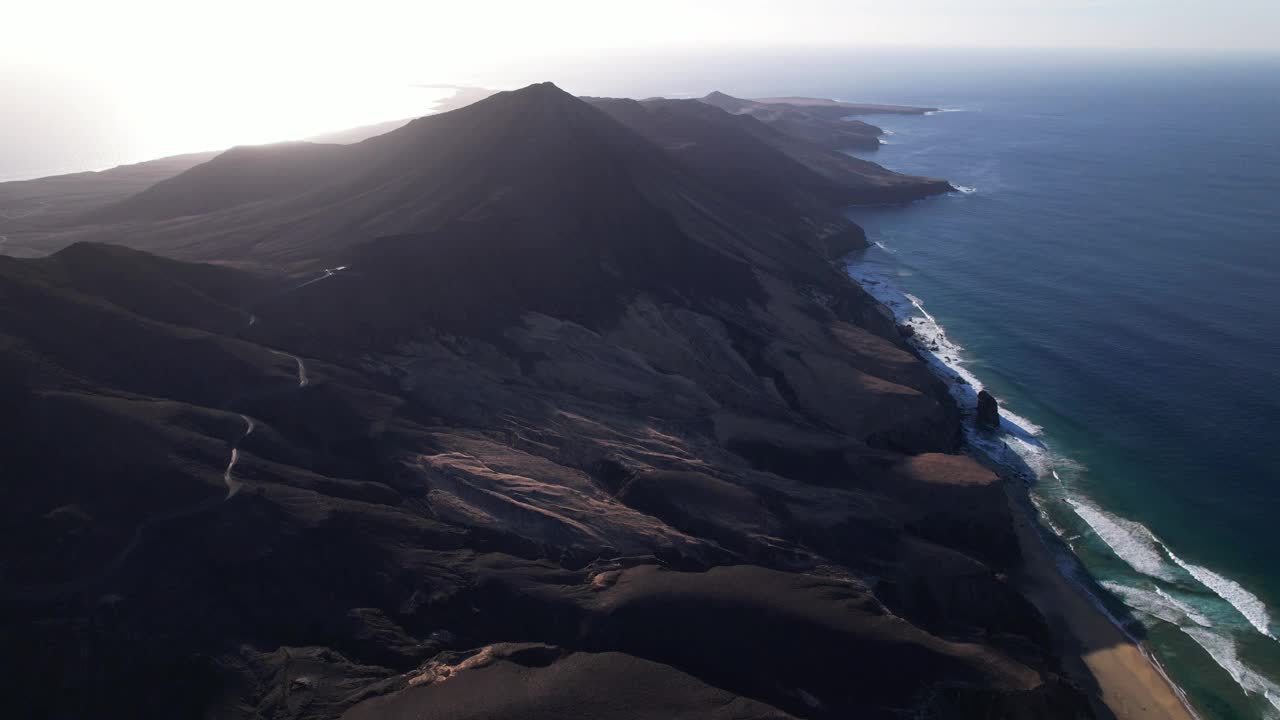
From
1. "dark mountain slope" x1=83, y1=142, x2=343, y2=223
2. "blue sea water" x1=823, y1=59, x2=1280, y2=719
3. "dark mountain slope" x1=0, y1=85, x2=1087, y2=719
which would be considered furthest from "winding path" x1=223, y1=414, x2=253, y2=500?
"dark mountain slope" x1=83, y1=142, x2=343, y2=223

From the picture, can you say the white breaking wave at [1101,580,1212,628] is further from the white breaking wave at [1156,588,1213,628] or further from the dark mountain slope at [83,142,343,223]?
the dark mountain slope at [83,142,343,223]

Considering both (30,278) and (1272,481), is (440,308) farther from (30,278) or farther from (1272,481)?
(1272,481)

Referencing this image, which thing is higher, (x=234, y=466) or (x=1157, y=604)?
(x=234, y=466)

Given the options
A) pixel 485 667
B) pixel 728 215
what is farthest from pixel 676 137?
pixel 485 667

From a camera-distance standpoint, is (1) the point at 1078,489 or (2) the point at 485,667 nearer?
(2) the point at 485,667

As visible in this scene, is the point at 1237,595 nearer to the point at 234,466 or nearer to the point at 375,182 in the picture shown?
the point at 234,466

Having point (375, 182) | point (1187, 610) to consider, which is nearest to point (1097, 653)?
point (1187, 610)

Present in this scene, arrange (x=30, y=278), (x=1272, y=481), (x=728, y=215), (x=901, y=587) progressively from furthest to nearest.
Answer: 1. (x=728, y=215)
2. (x=1272, y=481)
3. (x=30, y=278)
4. (x=901, y=587)
